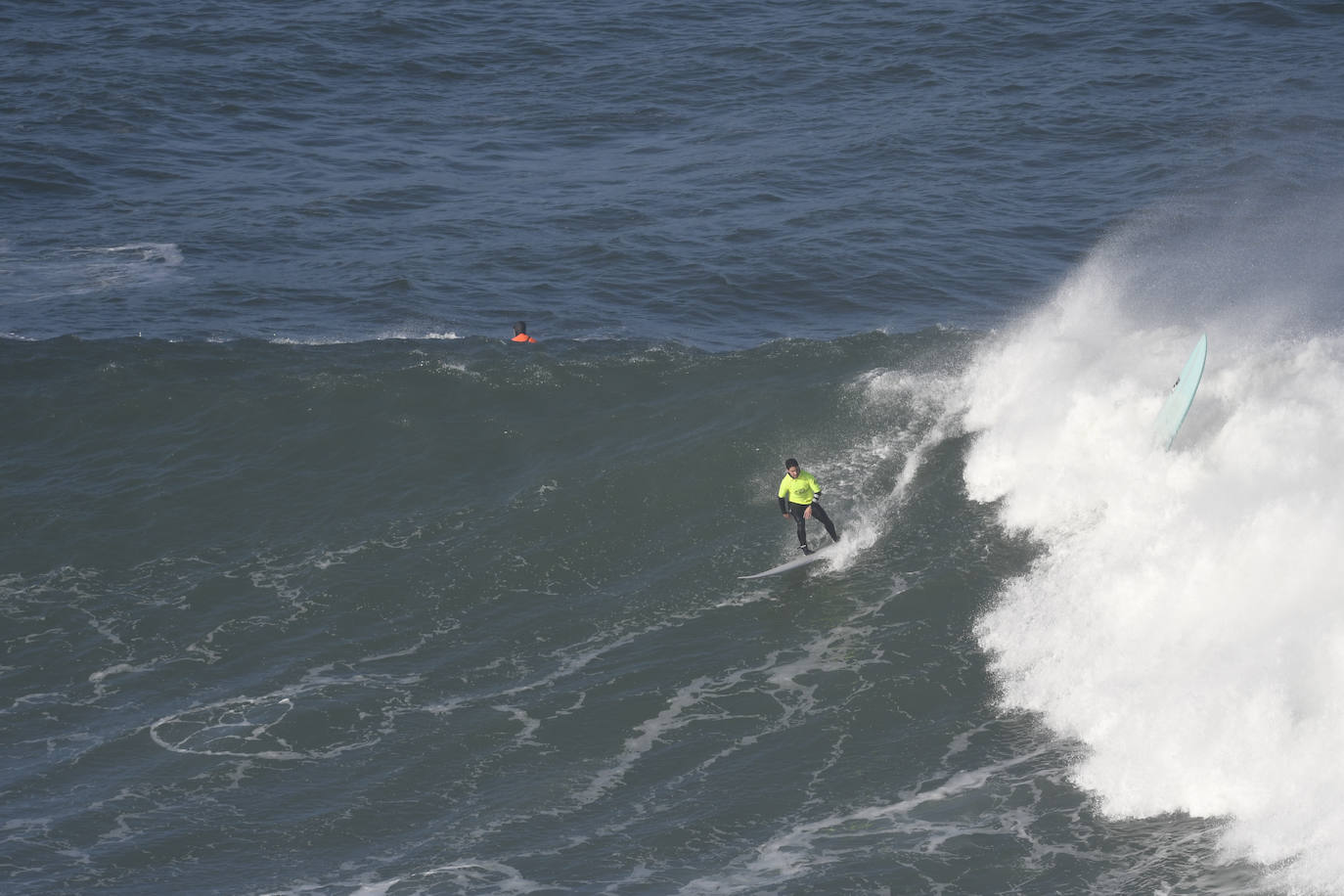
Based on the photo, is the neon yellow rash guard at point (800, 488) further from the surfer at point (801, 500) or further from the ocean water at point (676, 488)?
the ocean water at point (676, 488)

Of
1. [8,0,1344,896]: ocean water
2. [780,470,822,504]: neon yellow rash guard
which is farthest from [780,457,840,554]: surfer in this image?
[8,0,1344,896]: ocean water

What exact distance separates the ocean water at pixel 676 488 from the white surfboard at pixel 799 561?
28cm

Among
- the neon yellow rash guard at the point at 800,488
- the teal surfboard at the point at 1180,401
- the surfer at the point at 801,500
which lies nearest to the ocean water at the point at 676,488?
the teal surfboard at the point at 1180,401

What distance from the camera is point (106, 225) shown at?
29.8 meters

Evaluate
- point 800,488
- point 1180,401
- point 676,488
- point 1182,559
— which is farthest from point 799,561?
point 1180,401

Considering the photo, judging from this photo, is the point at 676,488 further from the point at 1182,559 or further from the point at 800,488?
the point at 1182,559

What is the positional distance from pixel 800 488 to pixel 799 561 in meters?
0.97

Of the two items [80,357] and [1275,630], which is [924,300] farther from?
[80,357]

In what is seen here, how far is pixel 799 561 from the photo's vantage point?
17.5m

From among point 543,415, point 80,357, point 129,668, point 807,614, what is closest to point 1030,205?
point 543,415

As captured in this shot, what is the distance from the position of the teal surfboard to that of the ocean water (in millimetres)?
265

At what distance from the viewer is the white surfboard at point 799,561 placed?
17438 millimetres

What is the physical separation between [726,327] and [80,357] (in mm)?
10902

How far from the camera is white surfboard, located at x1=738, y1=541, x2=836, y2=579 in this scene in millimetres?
17438
